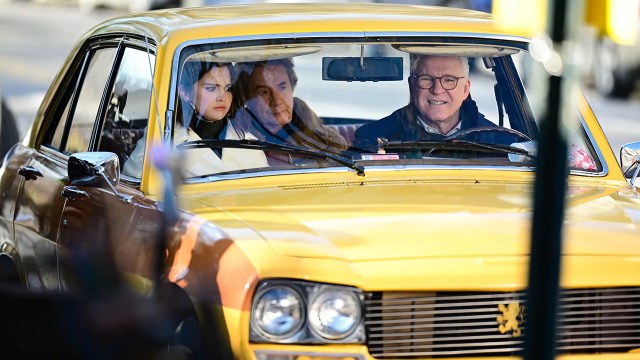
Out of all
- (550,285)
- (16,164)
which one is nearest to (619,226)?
(550,285)

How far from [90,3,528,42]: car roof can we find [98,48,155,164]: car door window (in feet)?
0.41

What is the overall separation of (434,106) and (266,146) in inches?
30.6

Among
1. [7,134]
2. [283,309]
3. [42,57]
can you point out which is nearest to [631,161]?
[283,309]

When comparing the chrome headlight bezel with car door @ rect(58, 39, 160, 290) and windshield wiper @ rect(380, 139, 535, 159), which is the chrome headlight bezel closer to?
car door @ rect(58, 39, 160, 290)

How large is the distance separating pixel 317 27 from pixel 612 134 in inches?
461

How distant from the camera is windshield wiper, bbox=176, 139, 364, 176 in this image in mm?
4863

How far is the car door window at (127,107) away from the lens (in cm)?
535

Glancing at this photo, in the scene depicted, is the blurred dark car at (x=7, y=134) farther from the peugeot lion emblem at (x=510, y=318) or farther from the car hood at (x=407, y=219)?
the peugeot lion emblem at (x=510, y=318)

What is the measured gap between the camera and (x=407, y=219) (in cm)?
423

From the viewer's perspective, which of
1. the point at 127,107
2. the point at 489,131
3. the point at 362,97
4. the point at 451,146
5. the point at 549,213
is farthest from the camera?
the point at 362,97

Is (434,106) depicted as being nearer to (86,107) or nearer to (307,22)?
(307,22)

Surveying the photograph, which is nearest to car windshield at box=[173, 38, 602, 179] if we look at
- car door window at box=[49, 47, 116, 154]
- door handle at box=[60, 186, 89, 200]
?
door handle at box=[60, 186, 89, 200]

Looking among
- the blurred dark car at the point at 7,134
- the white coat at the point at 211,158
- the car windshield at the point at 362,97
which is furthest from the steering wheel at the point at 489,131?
the blurred dark car at the point at 7,134

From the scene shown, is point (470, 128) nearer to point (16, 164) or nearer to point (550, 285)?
point (16, 164)
